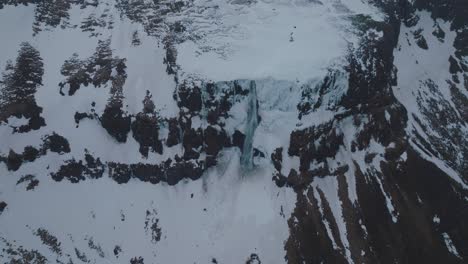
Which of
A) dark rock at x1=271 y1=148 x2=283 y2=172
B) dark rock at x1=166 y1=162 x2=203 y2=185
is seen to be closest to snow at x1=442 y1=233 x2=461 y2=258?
dark rock at x1=271 y1=148 x2=283 y2=172

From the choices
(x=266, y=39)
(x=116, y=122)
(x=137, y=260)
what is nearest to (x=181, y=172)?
(x=116, y=122)

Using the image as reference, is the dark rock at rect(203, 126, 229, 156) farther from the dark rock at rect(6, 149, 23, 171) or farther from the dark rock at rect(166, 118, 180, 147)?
the dark rock at rect(6, 149, 23, 171)

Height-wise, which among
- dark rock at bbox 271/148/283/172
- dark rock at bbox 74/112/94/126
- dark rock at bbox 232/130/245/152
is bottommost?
dark rock at bbox 271/148/283/172

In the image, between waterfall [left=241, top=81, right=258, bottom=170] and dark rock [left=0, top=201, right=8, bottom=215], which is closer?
dark rock [left=0, top=201, right=8, bottom=215]

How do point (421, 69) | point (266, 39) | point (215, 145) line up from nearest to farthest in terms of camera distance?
point (215, 145) < point (266, 39) < point (421, 69)

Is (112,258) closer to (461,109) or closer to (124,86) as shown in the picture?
(124,86)

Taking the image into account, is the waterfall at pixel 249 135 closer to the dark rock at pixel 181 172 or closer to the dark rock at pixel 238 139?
the dark rock at pixel 238 139

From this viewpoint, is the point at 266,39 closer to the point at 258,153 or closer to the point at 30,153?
the point at 258,153

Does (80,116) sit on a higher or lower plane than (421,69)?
higher

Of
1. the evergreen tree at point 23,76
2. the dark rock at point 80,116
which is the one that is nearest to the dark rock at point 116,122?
the dark rock at point 80,116
